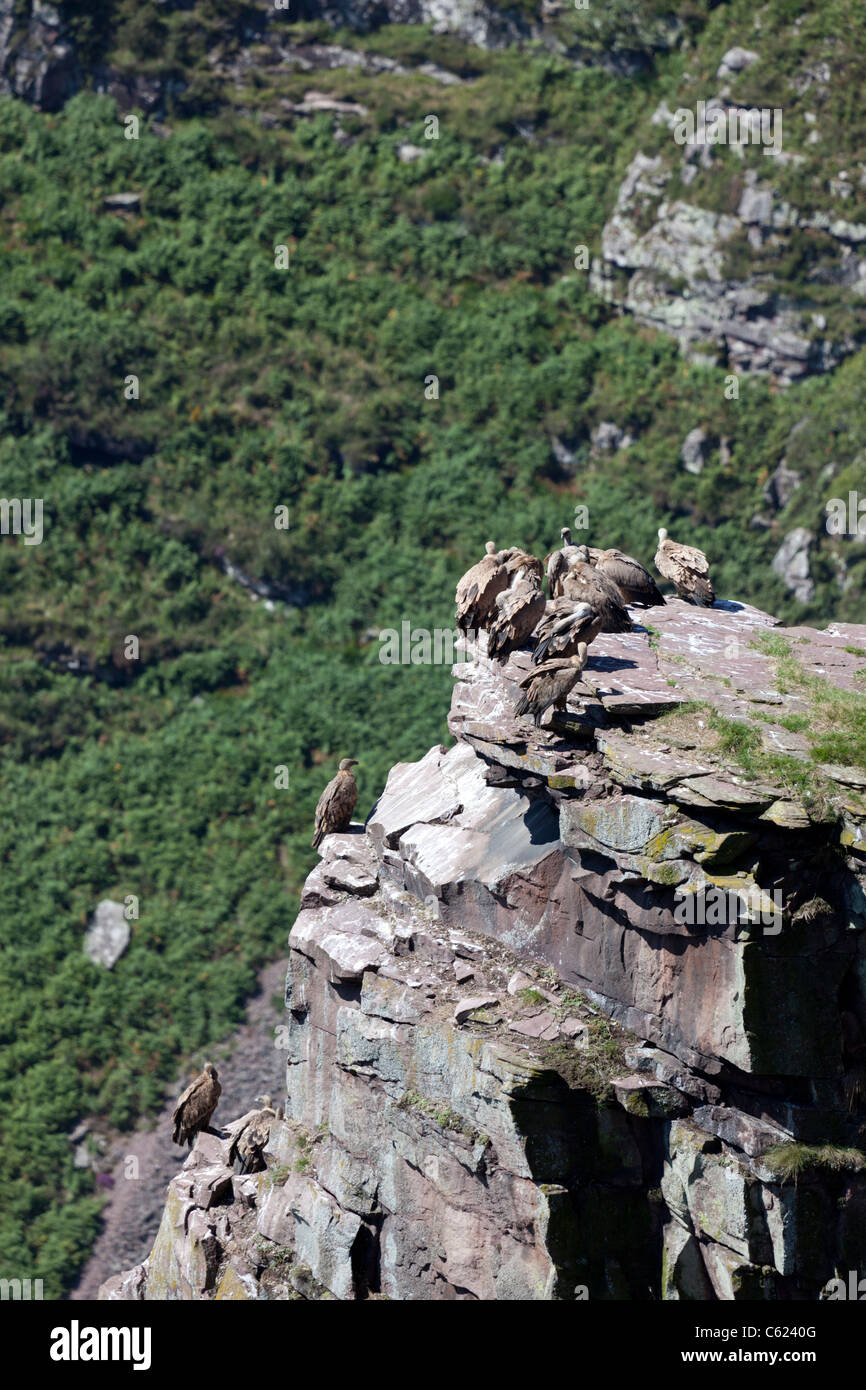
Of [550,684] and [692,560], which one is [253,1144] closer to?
[550,684]

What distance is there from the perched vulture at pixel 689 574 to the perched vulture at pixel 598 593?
343cm

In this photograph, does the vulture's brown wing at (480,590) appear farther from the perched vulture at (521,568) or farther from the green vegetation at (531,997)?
the green vegetation at (531,997)

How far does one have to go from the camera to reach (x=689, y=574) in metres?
33.6

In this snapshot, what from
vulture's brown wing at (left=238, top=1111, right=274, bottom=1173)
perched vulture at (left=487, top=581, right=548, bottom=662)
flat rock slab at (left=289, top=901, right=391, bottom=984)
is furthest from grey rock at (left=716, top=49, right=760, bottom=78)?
vulture's brown wing at (left=238, top=1111, right=274, bottom=1173)

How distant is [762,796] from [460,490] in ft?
192

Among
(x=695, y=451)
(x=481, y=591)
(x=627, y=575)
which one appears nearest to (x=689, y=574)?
(x=627, y=575)

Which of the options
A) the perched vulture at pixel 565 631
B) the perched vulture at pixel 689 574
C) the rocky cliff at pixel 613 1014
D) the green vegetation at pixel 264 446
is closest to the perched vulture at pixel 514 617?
the rocky cliff at pixel 613 1014

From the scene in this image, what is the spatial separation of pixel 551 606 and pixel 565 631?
205 cm

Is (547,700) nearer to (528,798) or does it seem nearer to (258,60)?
(528,798)

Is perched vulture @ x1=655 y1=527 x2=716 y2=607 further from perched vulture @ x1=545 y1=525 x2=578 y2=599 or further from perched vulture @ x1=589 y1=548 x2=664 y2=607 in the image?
perched vulture @ x1=545 y1=525 x2=578 y2=599

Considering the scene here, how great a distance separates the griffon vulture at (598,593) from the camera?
97.1ft

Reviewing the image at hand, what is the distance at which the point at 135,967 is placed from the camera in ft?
221

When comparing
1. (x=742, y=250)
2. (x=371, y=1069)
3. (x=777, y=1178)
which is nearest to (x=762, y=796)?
(x=777, y=1178)

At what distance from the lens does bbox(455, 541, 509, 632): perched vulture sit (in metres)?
29.7
